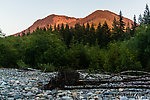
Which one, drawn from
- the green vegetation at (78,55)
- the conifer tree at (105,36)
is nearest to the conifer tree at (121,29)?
the conifer tree at (105,36)

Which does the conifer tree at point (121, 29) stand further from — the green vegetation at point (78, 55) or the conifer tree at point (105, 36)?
the green vegetation at point (78, 55)

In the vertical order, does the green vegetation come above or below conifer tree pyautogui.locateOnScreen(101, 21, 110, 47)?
below

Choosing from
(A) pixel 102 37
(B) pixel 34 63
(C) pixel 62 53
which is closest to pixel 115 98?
(C) pixel 62 53

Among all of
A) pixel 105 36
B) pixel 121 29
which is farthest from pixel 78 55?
pixel 121 29

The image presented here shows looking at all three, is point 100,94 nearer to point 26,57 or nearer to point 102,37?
point 26,57

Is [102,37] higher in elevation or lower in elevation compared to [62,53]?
higher

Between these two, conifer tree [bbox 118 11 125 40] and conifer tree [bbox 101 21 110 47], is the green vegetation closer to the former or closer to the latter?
conifer tree [bbox 101 21 110 47]

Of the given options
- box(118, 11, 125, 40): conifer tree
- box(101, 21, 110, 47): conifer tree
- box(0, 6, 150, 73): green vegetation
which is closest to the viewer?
box(0, 6, 150, 73): green vegetation

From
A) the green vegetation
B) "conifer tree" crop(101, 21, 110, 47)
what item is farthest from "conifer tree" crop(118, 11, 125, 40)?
the green vegetation

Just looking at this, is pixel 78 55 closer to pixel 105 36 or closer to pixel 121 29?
pixel 105 36

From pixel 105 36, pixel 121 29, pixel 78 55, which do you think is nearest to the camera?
pixel 78 55

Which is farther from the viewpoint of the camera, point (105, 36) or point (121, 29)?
point (121, 29)

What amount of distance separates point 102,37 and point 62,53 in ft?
87.0

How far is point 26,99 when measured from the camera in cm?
430
